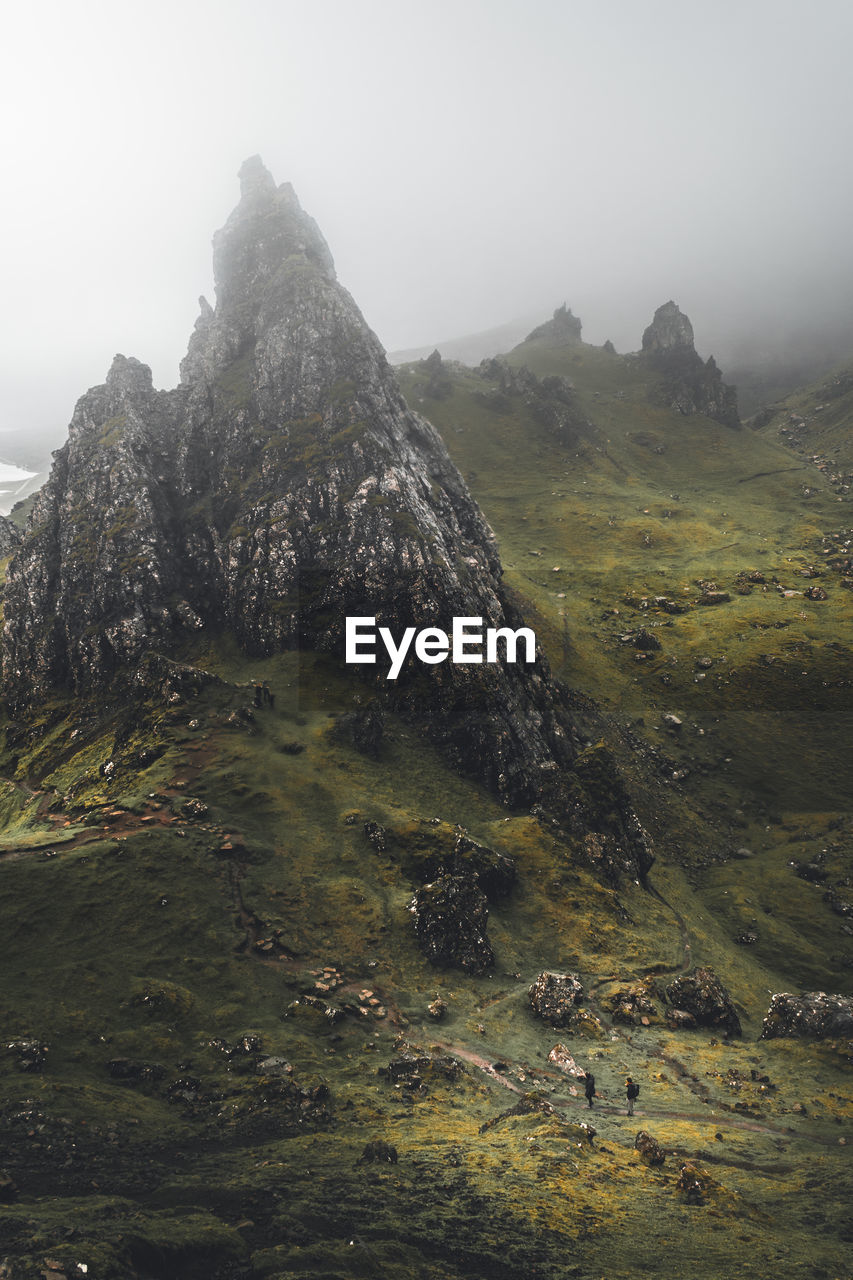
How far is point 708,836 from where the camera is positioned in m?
80.8

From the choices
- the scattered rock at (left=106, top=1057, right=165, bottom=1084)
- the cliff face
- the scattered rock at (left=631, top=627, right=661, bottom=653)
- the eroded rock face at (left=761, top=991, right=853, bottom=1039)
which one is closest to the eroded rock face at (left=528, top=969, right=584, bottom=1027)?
the eroded rock face at (left=761, top=991, right=853, bottom=1039)

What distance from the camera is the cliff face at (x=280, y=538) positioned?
264 ft

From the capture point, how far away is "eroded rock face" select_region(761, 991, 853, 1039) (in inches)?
1734

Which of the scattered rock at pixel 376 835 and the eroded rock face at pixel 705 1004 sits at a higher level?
the scattered rock at pixel 376 835

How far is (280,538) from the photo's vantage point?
94188 millimetres

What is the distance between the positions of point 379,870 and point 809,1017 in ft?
118

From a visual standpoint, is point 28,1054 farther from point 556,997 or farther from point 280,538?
point 280,538

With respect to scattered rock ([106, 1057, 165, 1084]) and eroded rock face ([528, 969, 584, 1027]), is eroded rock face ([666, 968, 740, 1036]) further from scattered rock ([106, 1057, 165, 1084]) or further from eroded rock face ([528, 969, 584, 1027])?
scattered rock ([106, 1057, 165, 1084])

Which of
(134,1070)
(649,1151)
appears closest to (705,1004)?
(649,1151)

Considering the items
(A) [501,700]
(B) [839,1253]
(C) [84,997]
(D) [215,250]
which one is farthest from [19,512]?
(B) [839,1253]


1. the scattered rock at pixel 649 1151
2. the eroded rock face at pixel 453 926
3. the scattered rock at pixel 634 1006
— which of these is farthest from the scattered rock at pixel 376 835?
the scattered rock at pixel 649 1151

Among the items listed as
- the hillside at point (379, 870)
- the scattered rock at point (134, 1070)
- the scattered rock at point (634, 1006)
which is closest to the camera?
the hillside at point (379, 870)

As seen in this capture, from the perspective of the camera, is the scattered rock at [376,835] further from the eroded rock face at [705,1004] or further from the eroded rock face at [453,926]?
the eroded rock face at [705,1004]

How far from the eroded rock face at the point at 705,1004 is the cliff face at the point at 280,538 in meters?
21.1
